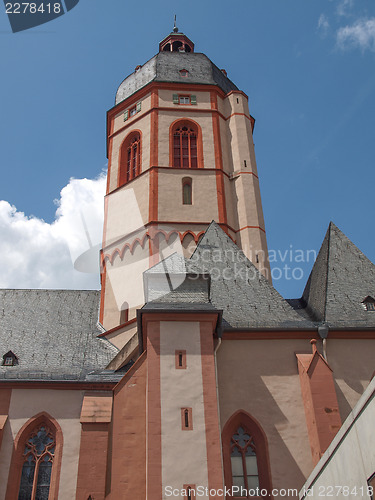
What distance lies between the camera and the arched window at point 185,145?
78.6ft

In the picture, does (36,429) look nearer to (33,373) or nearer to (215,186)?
(33,373)

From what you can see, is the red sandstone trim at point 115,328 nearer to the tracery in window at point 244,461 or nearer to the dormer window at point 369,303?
the tracery in window at point 244,461

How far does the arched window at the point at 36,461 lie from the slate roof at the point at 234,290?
172 inches

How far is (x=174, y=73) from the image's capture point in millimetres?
27094

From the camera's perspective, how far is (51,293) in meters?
21.3

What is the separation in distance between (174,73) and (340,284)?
14863mm

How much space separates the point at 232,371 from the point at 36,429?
5451 mm

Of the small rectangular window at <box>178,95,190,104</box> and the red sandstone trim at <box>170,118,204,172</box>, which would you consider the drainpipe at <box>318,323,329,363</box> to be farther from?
the small rectangular window at <box>178,95,190,104</box>

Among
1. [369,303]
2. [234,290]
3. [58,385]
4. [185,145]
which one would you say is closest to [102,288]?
[58,385]

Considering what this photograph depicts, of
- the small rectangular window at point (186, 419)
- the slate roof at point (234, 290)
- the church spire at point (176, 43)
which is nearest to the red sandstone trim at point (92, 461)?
the small rectangular window at point (186, 419)

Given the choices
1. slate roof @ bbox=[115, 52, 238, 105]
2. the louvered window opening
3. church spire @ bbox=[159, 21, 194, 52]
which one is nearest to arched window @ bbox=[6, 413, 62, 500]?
the louvered window opening

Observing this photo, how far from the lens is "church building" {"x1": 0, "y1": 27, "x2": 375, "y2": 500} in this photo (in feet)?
41.1

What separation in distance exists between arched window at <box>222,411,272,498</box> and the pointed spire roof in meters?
3.58

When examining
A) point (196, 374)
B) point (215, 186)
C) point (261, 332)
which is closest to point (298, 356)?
point (261, 332)
